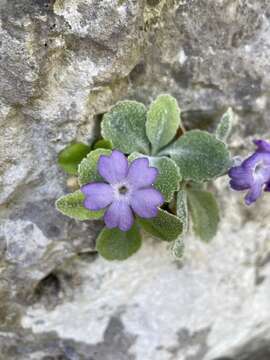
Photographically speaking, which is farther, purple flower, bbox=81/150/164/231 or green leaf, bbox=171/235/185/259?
green leaf, bbox=171/235/185/259

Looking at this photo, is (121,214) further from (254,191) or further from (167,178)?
(254,191)

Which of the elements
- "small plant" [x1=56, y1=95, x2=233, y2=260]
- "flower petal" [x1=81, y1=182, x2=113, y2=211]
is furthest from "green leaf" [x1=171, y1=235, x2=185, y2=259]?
"flower petal" [x1=81, y1=182, x2=113, y2=211]

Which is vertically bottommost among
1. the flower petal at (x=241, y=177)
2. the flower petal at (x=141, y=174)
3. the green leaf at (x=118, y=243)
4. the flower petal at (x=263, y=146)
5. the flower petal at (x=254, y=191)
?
the green leaf at (x=118, y=243)

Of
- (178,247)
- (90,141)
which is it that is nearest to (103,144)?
(90,141)

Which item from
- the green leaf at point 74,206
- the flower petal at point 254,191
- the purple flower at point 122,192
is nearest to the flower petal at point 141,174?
the purple flower at point 122,192

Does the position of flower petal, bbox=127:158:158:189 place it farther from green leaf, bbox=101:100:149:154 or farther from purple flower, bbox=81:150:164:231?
green leaf, bbox=101:100:149:154

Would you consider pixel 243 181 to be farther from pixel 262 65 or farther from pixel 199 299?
pixel 199 299

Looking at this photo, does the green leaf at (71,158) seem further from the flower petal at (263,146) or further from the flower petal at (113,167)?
the flower petal at (263,146)
